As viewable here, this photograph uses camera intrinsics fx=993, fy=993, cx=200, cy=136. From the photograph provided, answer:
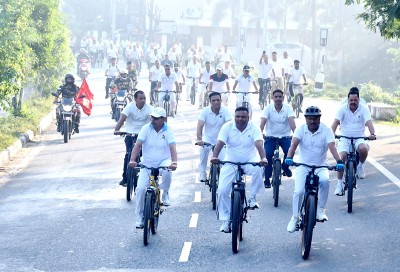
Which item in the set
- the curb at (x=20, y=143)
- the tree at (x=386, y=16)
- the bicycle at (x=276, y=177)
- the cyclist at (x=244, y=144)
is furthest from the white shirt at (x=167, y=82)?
the cyclist at (x=244, y=144)

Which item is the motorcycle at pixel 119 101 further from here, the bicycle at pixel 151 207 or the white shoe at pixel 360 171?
the bicycle at pixel 151 207

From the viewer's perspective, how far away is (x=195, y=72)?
39.9 metres

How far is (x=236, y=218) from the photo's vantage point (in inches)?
487

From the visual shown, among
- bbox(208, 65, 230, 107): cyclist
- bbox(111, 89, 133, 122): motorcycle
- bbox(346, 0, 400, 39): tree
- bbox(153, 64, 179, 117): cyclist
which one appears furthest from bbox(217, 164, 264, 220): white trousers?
bbox(153, 64, 179, 117): cyclist

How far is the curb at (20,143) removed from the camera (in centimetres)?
2195

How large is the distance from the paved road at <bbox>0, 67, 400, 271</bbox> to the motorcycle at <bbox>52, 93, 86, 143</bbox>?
11.6 ft

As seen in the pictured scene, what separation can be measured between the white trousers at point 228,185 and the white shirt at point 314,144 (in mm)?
733

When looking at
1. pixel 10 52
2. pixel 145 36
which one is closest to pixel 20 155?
pixel 10 52

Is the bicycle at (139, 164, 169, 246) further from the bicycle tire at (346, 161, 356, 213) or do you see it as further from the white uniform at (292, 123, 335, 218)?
the bicycle tire at (346, 161, 356, 213)

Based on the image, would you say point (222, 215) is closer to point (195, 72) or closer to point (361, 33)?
point (195, 72)

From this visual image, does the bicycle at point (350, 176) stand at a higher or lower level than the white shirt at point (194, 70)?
lower

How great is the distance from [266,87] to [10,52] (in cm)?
1446

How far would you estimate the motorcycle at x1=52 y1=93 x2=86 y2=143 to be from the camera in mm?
25562

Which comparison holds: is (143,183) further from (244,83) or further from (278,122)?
(244,83)
